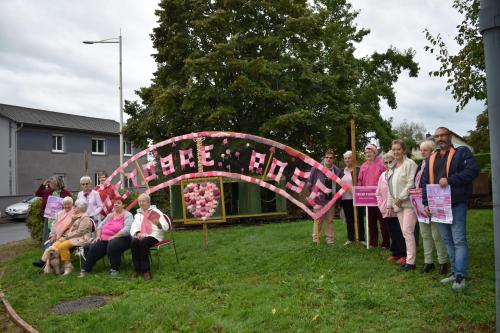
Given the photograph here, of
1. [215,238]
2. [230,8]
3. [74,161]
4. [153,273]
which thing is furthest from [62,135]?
[153,273]

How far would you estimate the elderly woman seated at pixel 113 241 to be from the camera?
838cm

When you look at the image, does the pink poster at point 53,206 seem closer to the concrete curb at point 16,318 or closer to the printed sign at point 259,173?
the printed sign at point 259,173

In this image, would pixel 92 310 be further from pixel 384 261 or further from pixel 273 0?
pixel 273 0

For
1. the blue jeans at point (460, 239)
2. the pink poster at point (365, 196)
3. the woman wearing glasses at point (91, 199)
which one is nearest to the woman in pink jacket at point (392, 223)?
the pink poster at point (365, 196)

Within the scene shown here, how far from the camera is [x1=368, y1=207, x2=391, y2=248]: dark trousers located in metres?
8.41

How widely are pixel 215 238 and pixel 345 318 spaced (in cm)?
720

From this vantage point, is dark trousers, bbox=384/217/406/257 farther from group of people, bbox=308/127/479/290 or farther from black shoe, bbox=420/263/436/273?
black shoe, bbox=420/263/436/273

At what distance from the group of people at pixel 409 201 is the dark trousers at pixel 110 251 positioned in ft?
12.0

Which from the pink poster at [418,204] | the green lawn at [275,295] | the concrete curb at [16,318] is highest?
the pink poster at [418,204]

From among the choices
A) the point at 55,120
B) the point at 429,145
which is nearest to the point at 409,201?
the point at 429,145

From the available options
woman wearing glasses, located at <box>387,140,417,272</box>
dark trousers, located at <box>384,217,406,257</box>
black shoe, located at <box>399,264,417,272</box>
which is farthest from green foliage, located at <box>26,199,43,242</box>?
black shoe, located at <box>399,264,417,272</box>

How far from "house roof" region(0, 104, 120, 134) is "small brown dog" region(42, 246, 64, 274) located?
87.8 feet

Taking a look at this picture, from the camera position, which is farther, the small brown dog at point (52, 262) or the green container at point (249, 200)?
the green container at point (249, 200)

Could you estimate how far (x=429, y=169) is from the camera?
613 cm
